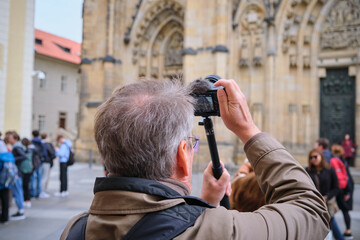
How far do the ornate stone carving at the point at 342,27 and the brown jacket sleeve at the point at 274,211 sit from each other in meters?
13.4

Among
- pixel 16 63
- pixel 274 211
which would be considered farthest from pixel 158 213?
pixel 16 63

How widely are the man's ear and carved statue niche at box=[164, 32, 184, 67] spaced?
15.9 meters

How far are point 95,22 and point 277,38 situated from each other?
889cm

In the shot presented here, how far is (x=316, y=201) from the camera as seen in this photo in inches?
38.9

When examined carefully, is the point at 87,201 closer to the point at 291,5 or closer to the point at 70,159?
the point at 70,159

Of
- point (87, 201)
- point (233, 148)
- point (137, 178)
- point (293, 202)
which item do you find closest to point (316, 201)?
point (293, 202)

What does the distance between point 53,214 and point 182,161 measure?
6.39 meters

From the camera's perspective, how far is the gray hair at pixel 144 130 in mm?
1034

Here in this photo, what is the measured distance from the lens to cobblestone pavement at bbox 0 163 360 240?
17.9 feet

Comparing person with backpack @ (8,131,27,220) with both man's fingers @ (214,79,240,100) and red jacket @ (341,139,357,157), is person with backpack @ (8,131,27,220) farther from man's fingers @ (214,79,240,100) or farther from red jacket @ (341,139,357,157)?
red jacket @ (341,139,357,157)

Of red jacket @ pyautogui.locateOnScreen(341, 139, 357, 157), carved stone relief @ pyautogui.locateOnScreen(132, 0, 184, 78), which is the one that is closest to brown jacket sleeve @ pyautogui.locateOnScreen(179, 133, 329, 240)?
red jacket @ pyautogui.locateOnScreen(341, 139, 357, 157)

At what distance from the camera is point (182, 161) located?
3.57ft

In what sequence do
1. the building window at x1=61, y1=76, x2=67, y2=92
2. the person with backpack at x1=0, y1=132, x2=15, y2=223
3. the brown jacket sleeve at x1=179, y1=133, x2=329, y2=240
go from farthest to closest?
the building window at x1=61, y1=76, x2=67, y2=92, the person with backpack at x1=0, y1=132, x2=15, y2=223, the brown jacket sleeve at x1=179, y1=133, x2=329, y2=240

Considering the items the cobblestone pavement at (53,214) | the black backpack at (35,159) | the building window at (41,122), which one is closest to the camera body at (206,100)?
the cobblestone pavement at (53,214)
